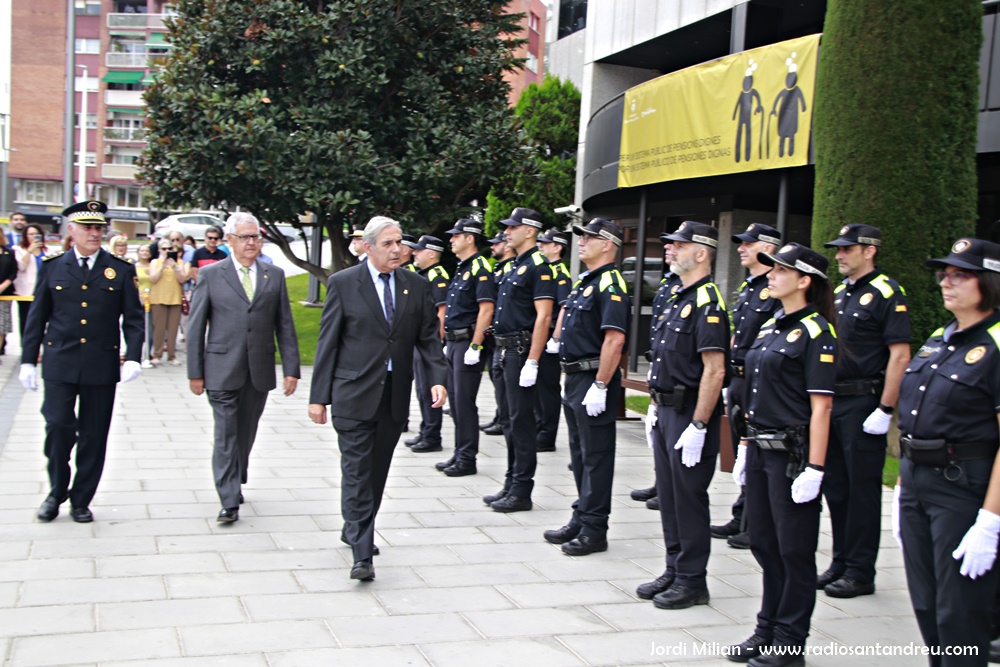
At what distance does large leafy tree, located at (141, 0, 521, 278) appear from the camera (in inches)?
600

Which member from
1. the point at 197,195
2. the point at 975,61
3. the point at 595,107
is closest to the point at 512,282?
the point at 975,61

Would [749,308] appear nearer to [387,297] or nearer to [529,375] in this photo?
[529,375]

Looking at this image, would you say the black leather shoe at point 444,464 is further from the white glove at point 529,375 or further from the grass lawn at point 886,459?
the grass lawn at point 886,459

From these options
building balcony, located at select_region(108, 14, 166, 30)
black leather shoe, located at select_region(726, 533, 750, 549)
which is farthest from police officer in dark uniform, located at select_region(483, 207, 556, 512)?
building balcony, located at select_region(108, 14, 166, 30)

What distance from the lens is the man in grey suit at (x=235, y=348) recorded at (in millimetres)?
6469

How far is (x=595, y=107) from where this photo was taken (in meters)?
18.9

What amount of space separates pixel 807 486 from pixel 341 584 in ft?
8.54

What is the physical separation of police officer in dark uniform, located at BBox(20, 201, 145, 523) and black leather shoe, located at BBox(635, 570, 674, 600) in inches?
139

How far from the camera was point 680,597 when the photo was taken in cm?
516

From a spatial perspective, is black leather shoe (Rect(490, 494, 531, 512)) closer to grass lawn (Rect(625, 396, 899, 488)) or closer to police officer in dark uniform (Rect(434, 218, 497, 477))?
police officer in dark uniform (Rect(434, 218, 497, 477))

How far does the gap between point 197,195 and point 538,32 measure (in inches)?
2112

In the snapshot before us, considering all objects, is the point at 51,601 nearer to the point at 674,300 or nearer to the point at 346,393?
the point at 346,393

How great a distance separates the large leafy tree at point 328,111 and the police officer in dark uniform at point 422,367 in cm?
578

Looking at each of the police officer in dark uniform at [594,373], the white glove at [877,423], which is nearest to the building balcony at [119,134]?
the police officer in dark uniform at [594,373]
